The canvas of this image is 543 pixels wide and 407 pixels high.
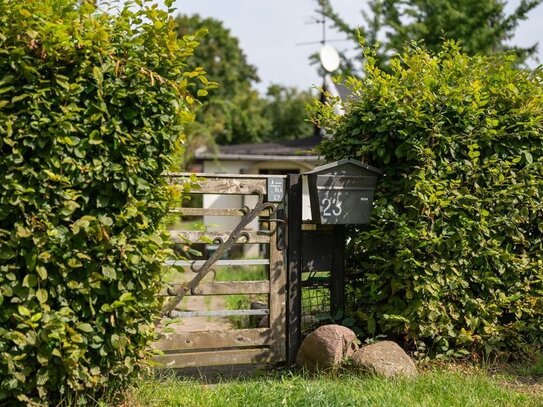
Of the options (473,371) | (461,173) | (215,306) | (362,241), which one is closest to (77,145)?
(362,241)

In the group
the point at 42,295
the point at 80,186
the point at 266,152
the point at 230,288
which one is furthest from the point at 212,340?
the point at 266,152

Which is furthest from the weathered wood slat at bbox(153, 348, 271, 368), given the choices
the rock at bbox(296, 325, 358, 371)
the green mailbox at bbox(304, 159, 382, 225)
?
the green mailbox at bbox(304, 159, 382, 225)

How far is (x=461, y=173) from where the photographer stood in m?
5.86

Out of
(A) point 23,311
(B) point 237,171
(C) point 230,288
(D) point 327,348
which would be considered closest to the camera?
(A) point 23,311

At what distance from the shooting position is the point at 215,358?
5.54m

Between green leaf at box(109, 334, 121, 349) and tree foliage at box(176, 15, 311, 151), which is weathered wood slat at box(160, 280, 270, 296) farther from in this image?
tree foliage at box(176, 15, 311, 151)

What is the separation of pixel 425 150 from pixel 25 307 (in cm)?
338

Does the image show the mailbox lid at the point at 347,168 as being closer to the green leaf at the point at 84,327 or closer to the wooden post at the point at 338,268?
the wooden post at the point at 338,268

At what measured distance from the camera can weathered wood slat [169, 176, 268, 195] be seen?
5.46 m

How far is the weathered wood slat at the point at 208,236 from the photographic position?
507 centimetres

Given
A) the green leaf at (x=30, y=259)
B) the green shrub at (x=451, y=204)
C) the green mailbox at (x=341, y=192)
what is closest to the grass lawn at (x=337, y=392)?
the green shrub at (x=451, y=204)

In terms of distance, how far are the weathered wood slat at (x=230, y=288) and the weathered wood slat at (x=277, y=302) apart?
0.28 feet

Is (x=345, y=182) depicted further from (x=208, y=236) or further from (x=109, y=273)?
(x=109, y=273)

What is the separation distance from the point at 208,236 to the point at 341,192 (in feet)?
4.02
